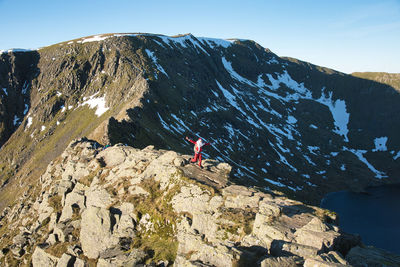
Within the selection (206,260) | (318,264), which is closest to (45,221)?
(206,260)

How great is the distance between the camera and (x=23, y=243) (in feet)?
98.5

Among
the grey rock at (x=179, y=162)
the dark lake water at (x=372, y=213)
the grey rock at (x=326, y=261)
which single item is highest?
the grey rock at (x=179, y=162)

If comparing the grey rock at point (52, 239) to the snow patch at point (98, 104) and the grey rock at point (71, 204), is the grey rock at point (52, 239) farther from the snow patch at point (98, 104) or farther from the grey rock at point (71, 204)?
the snow patch at point (98, 104)

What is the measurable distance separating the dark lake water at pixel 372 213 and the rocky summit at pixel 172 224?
323ft

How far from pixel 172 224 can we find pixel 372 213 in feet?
443

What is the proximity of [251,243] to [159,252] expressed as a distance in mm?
6998

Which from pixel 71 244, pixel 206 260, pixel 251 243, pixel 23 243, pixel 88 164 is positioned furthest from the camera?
pixel 88 164

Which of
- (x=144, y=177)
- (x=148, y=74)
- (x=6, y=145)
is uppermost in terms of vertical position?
(x=148, y=74)

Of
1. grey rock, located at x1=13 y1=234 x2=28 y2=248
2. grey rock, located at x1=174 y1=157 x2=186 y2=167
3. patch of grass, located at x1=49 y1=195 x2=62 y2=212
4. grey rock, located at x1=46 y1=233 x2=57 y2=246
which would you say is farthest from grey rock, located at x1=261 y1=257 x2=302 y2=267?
grey rock, located at x1=13 y1=234 x2=28 y2=248

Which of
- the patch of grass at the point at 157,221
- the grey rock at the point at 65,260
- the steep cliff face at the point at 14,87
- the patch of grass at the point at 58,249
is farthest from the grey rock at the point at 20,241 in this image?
the steep cliff face at the point at 14,87

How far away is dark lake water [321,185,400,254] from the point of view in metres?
97.5

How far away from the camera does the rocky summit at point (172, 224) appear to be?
15.1m

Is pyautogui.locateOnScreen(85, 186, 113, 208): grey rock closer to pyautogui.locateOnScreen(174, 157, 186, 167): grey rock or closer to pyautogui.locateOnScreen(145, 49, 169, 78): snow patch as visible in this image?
pyautogui.locateOnScreen(174, 157, 186, 167): grey rock

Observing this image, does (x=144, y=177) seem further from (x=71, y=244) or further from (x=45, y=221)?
(x=45, y=221)
